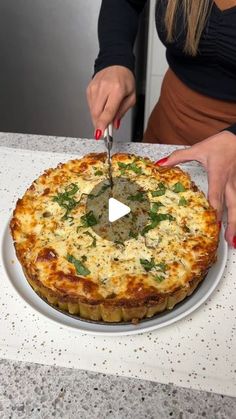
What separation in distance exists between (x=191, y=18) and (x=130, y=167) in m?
0.39

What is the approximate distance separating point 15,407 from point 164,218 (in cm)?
42

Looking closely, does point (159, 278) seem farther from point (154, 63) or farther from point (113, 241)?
point (154, 63)

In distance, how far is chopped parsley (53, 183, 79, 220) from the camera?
890 millimetres

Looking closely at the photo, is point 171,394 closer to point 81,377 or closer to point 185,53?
point 81,377

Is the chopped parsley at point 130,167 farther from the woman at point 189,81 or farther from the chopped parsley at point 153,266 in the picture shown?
the chopped parsley at point 153,266

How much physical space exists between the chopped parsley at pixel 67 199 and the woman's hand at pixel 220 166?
0.21 m

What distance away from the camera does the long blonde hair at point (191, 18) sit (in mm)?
1038

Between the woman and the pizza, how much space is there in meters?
0.07

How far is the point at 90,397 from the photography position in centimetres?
70

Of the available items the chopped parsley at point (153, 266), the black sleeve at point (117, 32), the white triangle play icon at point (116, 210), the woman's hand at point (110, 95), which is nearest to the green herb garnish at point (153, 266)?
the chopped parsley at point (153, 266)

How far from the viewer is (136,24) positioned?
4.17 feet

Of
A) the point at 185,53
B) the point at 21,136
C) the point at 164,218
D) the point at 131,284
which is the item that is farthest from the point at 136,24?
the point at 131,284

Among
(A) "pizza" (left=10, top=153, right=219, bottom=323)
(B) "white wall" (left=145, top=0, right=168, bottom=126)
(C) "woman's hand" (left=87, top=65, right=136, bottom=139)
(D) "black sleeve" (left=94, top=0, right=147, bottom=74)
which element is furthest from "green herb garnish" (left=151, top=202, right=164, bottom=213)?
(B) "white wall" (left=145, top=0, right=168, bottom=126)

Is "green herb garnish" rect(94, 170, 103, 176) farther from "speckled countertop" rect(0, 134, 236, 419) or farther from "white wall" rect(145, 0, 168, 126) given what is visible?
"white wall" rect(145, 0, 168, 126)
